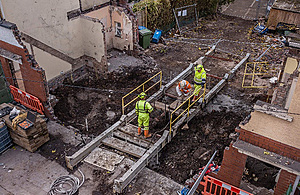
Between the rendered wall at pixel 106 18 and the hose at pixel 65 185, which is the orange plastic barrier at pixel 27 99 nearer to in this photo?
the hose at pixel 65 185

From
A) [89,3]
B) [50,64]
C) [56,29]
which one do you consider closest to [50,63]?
[50,64]

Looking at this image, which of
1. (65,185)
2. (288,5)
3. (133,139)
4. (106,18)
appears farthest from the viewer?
(288,5)

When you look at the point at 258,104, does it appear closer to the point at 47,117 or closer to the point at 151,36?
the point at 47,117

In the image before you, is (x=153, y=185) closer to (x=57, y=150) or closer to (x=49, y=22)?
(x=57, y=150)

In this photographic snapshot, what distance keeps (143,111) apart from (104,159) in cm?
221

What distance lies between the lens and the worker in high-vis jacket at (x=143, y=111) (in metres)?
10.4

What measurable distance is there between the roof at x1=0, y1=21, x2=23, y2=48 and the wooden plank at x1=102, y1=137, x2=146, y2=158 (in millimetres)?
4934

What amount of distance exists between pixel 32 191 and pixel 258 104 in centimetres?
742

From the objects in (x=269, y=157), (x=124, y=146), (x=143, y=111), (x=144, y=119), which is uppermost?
(x=269, y=157)

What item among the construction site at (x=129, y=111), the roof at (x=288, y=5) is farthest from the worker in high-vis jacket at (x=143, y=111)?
the roof at (x=288, y=5)

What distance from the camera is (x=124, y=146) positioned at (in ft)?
35.7

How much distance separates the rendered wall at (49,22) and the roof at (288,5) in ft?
50.2

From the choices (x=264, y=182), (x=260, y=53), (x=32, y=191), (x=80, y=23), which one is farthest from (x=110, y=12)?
(x=264, y=182)

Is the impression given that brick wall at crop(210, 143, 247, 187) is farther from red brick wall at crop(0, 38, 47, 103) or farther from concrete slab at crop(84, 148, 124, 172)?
red brick wall at crop(0, 38, 47, 103)
